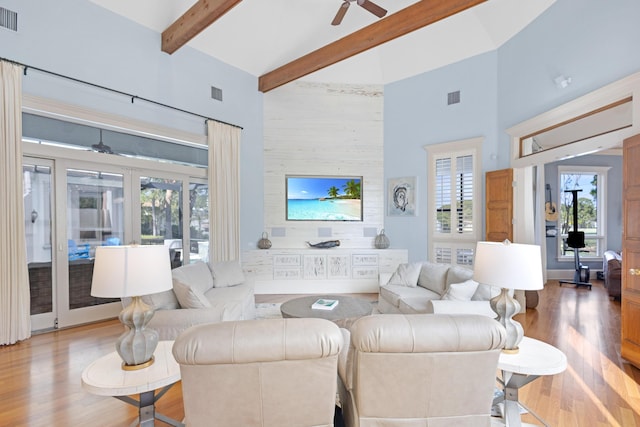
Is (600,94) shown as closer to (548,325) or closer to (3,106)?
(548,325)

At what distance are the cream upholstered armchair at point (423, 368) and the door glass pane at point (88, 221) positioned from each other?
14.7ft

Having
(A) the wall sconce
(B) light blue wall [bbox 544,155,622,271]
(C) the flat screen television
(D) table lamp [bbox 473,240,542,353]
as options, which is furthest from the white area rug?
(B) light blue wall [bbox 544,155,622,271]

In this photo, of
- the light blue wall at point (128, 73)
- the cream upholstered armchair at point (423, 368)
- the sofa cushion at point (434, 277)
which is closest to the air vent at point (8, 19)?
the light blue wall at point (128, 73)

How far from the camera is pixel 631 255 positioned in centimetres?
320

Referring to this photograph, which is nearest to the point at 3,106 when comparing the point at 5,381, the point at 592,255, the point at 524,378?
the point at 5,381

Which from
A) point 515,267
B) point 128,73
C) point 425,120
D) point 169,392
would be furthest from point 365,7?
point 169,392

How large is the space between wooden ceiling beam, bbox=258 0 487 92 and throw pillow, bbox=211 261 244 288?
12.0 ft

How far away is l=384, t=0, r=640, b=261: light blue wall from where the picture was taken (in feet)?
12.0

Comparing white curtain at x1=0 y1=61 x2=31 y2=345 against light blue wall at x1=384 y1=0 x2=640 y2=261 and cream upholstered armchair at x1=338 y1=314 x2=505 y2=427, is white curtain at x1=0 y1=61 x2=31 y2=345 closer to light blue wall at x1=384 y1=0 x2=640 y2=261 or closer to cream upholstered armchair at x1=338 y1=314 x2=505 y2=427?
cream upholstered armchair at x1=338 y1=314 x2=505 y2=427

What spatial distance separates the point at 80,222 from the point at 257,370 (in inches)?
172

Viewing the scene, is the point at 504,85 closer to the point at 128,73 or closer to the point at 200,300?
the point at 200,300

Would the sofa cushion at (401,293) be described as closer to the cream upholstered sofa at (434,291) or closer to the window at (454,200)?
the cream upholstered sofa at (434,291)

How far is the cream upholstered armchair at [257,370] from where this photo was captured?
1326 millimetres

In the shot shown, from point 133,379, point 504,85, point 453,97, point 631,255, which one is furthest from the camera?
point 453,97
